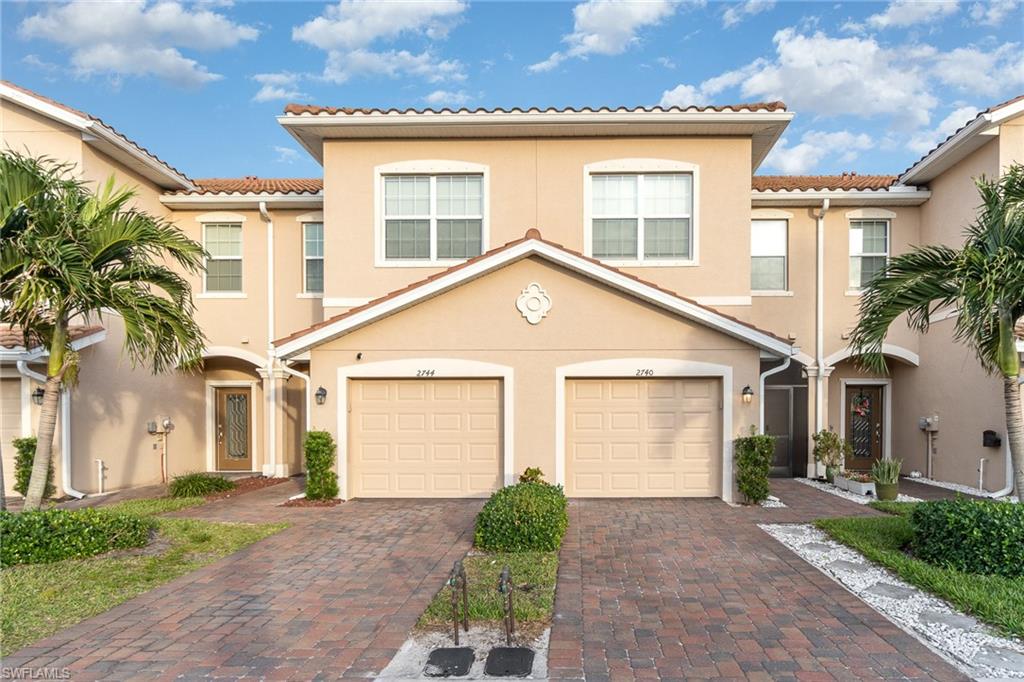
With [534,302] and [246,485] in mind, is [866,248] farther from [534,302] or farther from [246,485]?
[246,485]

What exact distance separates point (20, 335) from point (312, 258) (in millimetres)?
5792

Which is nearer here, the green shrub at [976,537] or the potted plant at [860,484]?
the green shrub at [976,537]

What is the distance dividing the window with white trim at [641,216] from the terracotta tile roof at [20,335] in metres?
10.2

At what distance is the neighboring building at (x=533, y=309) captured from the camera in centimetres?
1091

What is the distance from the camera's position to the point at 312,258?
1438cm

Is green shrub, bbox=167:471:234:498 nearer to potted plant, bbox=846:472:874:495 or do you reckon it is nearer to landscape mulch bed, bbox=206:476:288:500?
landscape mulch bed, bbox=206:476:288:500

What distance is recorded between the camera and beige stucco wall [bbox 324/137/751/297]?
12156 millimetres

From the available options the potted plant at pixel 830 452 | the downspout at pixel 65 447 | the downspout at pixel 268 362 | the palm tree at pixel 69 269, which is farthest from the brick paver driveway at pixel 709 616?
the downspout at pixel 65 447

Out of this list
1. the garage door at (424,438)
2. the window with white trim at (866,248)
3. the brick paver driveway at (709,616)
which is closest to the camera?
the brick paver driveway at (709,616)


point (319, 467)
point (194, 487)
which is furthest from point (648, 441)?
point (194, 487)

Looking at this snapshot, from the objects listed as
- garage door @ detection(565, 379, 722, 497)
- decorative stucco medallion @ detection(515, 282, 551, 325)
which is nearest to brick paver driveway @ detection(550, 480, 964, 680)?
garage door @ detection(565, 379, 722, 497)

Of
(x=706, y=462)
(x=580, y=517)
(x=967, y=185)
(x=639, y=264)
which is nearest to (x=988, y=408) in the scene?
(x=967, y=185)

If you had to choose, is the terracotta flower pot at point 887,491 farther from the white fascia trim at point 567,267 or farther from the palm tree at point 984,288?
the palm tree at point 984,288

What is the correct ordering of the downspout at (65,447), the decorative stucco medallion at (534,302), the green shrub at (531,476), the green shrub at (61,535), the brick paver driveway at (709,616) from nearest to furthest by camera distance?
the brick paver driveway at (709,616) < the green shrub at (61,535) < the green shrub at (531,476) < the decorative stucco medallion at (534,302) < the downspout at (65,447)
